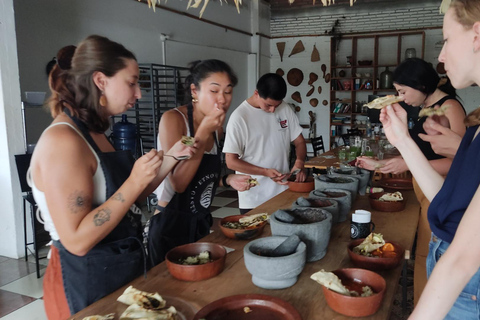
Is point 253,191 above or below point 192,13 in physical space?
below

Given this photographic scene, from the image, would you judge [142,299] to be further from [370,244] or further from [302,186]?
[302,186]

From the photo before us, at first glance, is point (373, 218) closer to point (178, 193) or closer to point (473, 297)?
point (473, 297)

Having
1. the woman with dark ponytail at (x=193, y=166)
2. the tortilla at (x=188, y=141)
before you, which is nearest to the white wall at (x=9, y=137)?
the woman with dark ponytail at (x=193, y=166)

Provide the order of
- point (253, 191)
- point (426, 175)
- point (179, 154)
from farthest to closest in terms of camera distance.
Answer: point (253, 191) → point (179, 154) → point (426, 175)

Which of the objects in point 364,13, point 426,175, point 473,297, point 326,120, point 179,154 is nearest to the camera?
point 473,297

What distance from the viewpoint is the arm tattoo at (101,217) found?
50.9 inches

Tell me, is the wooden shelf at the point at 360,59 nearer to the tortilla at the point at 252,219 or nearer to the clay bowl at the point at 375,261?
the tortilla at the point at 252,219

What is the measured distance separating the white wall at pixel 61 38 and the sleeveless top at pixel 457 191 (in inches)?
151

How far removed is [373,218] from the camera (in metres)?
2.10

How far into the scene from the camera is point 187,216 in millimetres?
2092

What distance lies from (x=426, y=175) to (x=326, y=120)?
29.2ft

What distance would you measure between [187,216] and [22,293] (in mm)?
1997

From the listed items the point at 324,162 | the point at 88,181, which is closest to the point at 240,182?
the point at 88,181

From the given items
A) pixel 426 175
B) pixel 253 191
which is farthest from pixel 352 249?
pixel 253 191
